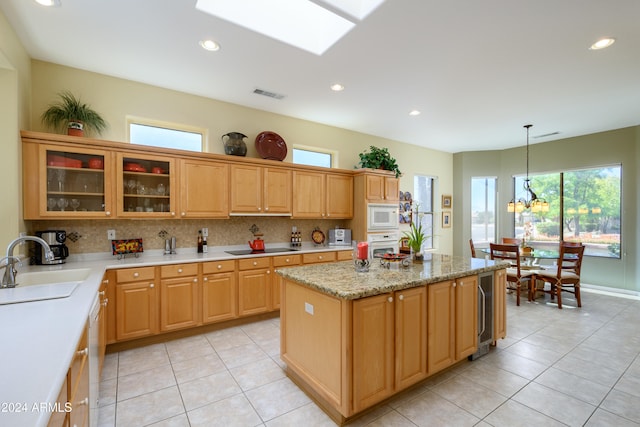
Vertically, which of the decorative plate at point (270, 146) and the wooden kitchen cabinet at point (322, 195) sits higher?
the decorative plate at point (270, 146)

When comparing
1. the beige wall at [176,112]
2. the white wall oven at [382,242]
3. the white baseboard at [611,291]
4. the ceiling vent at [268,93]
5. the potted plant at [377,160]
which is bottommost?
the white baseboard at [611,291]

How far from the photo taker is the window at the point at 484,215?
23.1 feet

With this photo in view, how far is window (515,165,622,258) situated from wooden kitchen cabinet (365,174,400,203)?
3605 millimetres

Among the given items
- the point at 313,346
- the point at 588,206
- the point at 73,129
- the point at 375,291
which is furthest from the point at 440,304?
the point at 588,206

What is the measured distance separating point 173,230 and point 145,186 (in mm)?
660

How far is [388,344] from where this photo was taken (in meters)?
2.07

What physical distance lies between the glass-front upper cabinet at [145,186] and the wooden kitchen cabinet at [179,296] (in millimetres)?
691

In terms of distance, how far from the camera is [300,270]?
2.58 meters

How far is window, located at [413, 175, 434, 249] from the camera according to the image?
6.63 metres

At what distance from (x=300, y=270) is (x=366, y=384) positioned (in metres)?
1.03

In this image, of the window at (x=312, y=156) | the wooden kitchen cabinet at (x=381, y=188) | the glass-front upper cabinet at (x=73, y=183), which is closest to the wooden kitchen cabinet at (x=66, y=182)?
the glass-front upper cabinet at (x=73, y=183)

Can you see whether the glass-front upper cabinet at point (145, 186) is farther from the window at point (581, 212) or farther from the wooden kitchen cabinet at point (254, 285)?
the window at point (581, 212)

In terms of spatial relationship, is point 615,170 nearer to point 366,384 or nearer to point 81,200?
point 366,384

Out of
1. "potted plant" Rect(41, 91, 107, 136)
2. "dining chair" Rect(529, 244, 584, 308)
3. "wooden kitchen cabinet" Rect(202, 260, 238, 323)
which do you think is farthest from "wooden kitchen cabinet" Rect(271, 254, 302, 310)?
"dining chair" Rect(529, 244, 584, 308)
